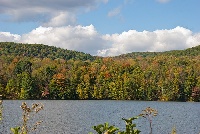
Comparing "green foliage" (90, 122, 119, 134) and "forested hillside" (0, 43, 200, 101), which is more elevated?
"forested hillside" (0, 43, 200, 101)

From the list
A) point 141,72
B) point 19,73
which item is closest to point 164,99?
point 141,72

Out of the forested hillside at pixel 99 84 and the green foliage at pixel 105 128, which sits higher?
the forested hillside at pixel 99 84

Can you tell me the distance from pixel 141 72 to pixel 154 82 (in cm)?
1538

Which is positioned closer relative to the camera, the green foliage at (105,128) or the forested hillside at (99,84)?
the green foliage at (105,128)

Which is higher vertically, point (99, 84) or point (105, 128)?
point (99, 84)

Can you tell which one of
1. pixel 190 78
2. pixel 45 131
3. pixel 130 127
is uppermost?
pixel 190 78

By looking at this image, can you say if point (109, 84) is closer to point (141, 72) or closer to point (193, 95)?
point (141, 72)

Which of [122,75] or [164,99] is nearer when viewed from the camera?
[164,99]

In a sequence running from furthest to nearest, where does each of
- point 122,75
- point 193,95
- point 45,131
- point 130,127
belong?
point 122,75, point 193,95, point 45,131, point 130,127

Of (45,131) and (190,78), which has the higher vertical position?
(190,78)

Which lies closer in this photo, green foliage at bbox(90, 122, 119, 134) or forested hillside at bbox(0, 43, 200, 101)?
green foliage at bbox(90, 122, 119, 134)

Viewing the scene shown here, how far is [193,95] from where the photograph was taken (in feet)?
507

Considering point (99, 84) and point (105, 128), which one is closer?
point (105, 128)

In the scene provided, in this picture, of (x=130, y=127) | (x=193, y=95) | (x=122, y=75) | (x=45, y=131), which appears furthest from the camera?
(x=122, y=75)
